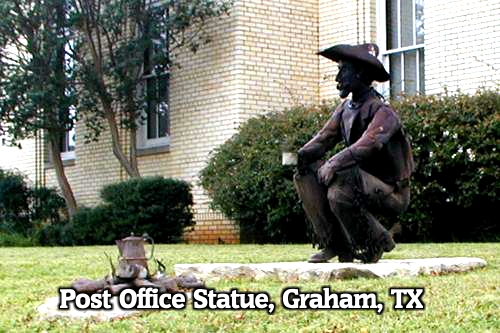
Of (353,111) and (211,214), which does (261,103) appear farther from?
(353,111)

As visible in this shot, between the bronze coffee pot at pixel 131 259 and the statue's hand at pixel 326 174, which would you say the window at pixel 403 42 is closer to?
the statue's hand at pixel 326 174

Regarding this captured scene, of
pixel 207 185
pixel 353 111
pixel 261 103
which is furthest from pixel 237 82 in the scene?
pixel 353 111

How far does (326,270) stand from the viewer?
8.25 meters

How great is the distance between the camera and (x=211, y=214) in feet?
65.4

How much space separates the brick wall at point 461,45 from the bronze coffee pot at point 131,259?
1062 cm

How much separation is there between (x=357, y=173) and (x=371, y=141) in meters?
0.31

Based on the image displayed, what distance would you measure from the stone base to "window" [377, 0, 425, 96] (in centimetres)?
1021

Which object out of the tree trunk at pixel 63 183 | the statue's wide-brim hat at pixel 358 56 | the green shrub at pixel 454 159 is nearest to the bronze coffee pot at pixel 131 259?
the statue's wide-brim hat at pixel 358 56

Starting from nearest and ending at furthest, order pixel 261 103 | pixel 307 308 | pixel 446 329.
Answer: pixel 446 329 → pixel 307 308 → pixel 261 103

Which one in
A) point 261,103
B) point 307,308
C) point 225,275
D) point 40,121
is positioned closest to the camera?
point 307,308

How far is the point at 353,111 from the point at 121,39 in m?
12.1

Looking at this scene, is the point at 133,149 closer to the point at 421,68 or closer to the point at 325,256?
the point at 421,68

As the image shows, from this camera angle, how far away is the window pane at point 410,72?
19.2 metres

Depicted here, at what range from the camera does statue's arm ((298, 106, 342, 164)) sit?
8.98m
